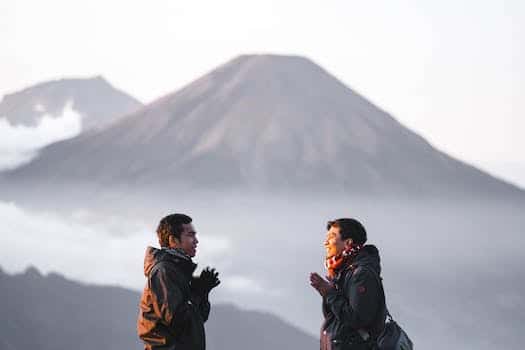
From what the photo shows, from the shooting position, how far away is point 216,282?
25.9 feet

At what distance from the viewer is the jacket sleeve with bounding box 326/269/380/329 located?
7.57 meters

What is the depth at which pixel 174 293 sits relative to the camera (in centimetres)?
763

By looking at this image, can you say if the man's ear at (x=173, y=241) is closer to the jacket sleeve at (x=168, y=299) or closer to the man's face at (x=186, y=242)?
the man's face at (x=186, y=242)

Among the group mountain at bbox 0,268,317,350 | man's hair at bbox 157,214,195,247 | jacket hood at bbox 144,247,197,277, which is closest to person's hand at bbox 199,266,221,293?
jacket hood at bbox 144,247,197,277

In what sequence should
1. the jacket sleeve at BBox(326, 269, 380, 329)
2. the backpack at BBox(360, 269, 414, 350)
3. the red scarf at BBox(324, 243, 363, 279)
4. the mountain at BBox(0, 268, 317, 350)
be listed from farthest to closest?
1. the mountain at BBox(0, 268, 317, 350)
2. the red scarf at BBox(324, 243, 363, 279)
3. the backpack at BBox(360, 269, 414, 350)
4. the jacket sleeve at BBox(326, 269, 380, 329)

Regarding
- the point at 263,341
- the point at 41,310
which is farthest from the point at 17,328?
the point at 263,341

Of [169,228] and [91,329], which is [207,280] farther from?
[91,329]

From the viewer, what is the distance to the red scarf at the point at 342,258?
7.83m

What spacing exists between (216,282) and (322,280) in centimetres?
87

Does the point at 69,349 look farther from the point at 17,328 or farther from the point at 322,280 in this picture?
the point at 322,280

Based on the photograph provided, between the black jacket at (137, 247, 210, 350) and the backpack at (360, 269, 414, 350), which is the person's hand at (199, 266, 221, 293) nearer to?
the black jacket at (137, 247, 210, 350)

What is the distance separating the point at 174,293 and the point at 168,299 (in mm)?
66

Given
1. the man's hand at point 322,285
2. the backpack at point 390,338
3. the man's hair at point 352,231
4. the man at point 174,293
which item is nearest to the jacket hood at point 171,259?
the man at point 174,293

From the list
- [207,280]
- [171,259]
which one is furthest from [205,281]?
[171,259]
